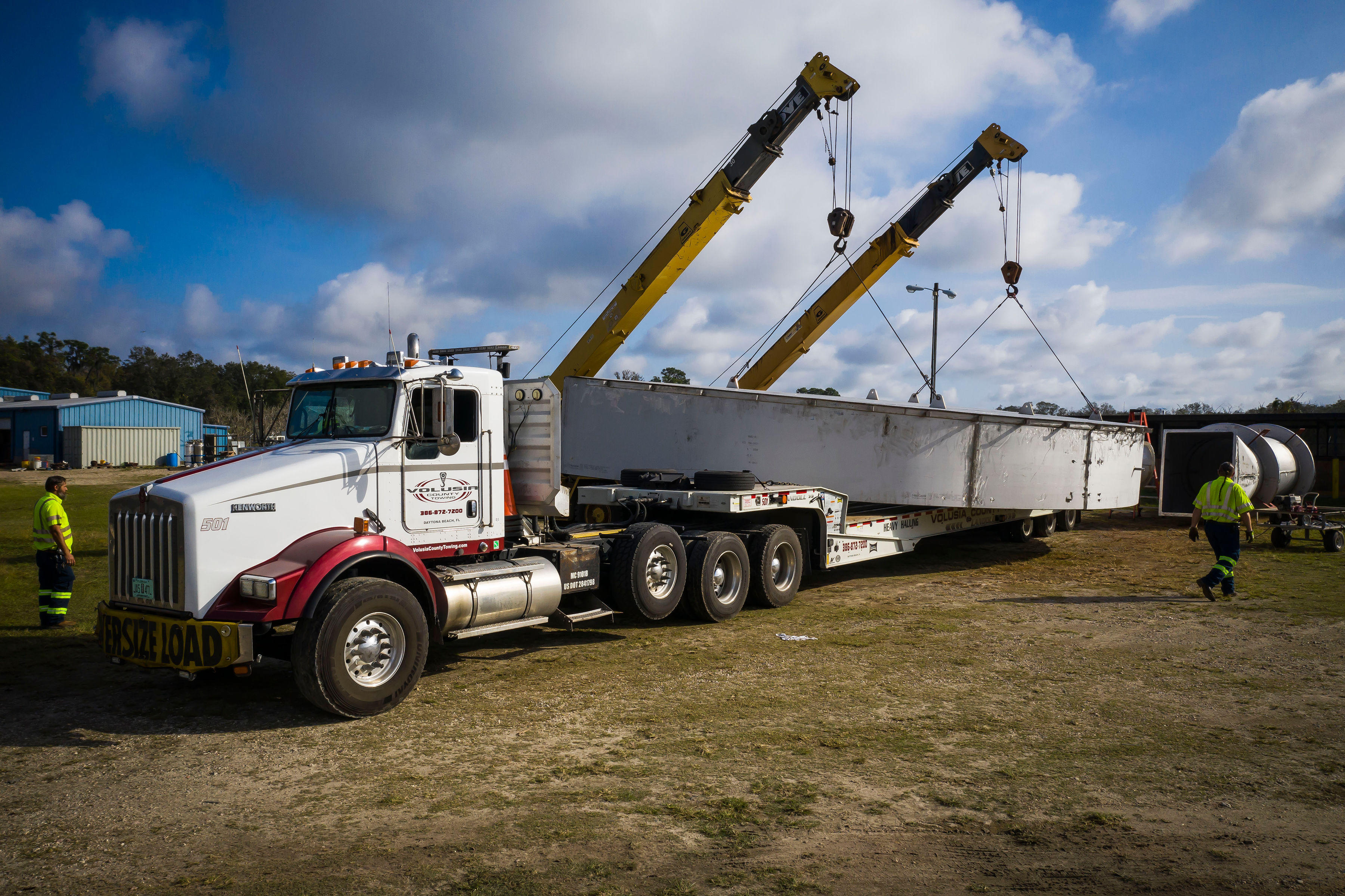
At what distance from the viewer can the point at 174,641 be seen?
19.5 feet

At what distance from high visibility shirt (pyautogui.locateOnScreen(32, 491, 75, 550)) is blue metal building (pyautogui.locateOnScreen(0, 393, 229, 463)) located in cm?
4060

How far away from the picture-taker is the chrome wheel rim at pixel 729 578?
10148 millimetres

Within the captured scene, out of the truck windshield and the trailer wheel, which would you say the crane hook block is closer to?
the trailer wheel

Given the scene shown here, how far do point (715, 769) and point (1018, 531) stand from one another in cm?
1333

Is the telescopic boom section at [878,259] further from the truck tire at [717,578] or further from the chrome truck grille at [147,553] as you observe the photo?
the chrome truck grille at [147,553]

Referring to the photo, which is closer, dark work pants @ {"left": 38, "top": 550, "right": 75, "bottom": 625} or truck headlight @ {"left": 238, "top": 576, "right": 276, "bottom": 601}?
truck headlight @ {"left": 238, "top": 576, "right": 276, "bottom": 601}

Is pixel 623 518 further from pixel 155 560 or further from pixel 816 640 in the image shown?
pixel 155 560

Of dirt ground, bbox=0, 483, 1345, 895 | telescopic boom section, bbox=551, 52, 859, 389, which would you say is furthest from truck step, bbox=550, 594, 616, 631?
telescopic boom section, bbox=551, 52, 859, 389

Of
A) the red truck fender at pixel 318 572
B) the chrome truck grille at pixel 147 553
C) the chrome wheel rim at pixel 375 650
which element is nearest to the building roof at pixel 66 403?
the chrome truck grille at pixel 147 553

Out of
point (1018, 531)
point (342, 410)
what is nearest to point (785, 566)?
point (342, 410)

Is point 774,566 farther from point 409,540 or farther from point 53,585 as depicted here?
point 53,585

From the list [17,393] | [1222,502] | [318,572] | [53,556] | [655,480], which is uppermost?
[17,393]

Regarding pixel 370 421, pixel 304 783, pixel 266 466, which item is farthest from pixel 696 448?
pixel 304 783

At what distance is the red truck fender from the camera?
5996mm
